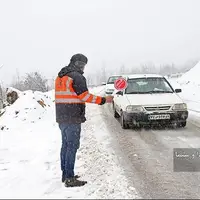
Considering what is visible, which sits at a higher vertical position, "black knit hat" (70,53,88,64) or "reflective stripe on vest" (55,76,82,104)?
"black knit hat" (70,53,88,64)

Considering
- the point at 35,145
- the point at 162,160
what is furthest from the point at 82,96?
the point at 35,145

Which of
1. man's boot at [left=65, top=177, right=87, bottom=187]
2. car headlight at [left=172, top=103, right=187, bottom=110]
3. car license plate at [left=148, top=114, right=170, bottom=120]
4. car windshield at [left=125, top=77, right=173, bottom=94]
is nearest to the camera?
man's boot at [left=65, top=177, right=87, bottom=187]

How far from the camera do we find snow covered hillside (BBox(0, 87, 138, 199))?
4570 millimetres

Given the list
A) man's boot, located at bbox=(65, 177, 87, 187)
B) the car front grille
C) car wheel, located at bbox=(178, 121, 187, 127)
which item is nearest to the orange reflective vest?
man's boot, located at bbox=(65, 177, 87, 187)

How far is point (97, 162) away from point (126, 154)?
896 mm

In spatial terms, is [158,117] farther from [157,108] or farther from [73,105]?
[73,105]

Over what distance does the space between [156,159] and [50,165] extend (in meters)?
2.12

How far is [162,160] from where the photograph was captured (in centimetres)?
605

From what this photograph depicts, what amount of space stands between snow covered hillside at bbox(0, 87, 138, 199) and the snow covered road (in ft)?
0.77

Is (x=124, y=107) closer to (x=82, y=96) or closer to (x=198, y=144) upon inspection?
(x=198, y=144)

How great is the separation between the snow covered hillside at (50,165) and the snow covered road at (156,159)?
23 centimetres

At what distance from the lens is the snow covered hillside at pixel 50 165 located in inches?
180

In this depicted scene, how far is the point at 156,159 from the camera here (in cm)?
611

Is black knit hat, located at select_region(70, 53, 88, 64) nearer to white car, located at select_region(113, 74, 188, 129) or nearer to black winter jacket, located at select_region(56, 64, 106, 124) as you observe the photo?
black winter jacket, located at select_region(56, 64, 106, 124)
